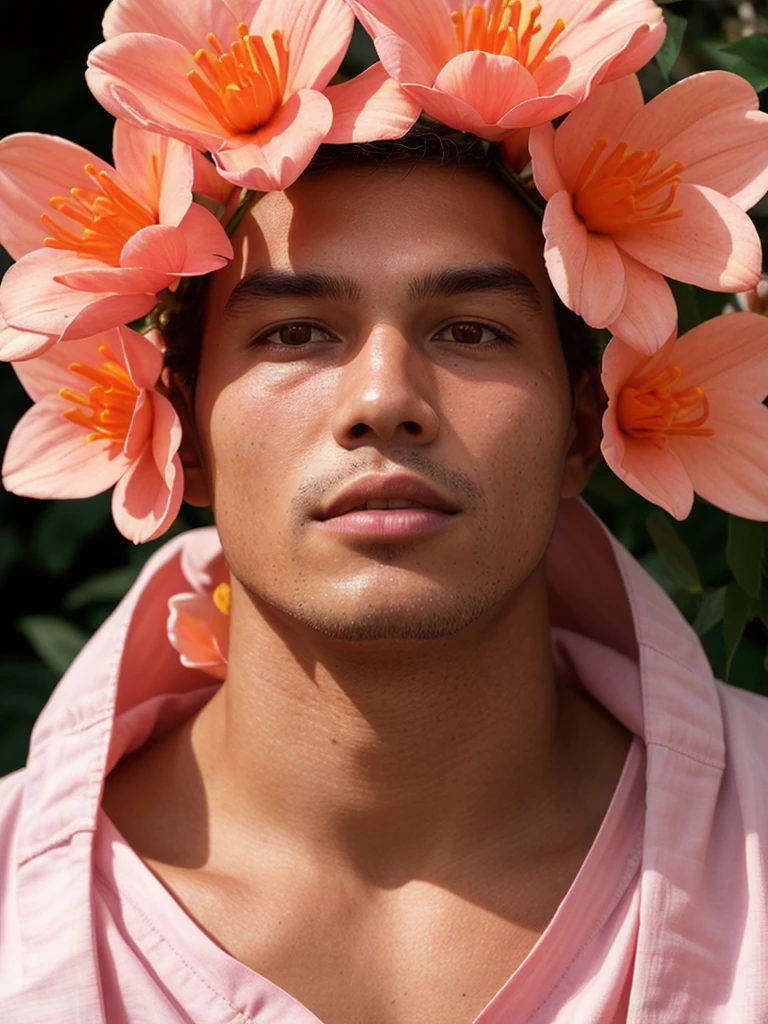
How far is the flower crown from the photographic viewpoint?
5.24ft

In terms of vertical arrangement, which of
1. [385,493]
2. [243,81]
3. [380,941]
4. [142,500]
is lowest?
[380,941]

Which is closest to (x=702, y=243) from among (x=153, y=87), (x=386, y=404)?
(x=386, y=404)

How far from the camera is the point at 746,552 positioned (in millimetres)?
1890

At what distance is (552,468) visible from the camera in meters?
1.75

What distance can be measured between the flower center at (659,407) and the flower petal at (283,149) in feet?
1.49

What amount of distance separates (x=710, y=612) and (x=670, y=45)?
769mm

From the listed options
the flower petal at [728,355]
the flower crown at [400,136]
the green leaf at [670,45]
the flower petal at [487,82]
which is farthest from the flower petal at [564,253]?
the green leaf at [670,45]

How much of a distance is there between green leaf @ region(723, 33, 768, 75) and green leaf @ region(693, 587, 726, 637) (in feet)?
2.31

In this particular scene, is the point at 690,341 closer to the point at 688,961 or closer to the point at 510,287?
the point at 510,287

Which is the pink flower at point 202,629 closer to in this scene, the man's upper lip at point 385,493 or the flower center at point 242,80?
the man's upper lip at point 385,493

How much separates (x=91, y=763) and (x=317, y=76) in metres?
0.86

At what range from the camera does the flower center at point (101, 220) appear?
65.7 inches

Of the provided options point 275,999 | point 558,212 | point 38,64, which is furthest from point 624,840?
point 38,64

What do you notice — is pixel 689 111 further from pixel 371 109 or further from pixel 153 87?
pixel 153 87
